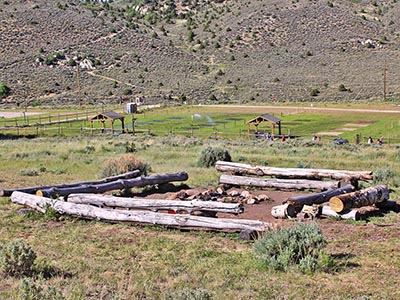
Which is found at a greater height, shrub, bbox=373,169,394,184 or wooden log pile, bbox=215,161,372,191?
wooden log pile, bbox=215,161,372,191

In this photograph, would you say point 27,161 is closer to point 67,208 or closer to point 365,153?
point 67,208

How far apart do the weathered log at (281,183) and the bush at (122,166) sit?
13.0ft

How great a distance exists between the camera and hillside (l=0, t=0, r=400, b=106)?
9238 cm

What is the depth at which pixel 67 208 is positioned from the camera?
1608 cm

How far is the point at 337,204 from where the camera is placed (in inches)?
617

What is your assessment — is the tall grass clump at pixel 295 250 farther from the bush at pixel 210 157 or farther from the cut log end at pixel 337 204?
the bush at pixel 210 157

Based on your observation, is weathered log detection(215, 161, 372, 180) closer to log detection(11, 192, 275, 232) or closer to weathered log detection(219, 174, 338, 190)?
weathered log detection(219, 174, 338, 190)

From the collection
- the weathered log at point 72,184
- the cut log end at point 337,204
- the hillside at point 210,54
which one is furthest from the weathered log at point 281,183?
the hillside at point 210,54

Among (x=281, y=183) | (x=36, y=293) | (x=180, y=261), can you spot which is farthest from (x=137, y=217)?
(x=281, y=183)

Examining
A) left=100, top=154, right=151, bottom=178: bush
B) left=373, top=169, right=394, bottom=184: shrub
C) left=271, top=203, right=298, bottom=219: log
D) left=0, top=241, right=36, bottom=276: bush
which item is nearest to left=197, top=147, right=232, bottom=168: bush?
left=100, top=154, right=151, bottom=178: bush

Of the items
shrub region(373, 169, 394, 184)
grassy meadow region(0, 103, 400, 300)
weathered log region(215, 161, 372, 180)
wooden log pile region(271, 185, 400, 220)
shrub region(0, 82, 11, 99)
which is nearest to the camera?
grassy meadow region(0, 103, 400, 300)

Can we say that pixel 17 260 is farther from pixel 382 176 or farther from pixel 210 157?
pixel 210 157

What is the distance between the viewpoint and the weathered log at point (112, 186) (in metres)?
18.2

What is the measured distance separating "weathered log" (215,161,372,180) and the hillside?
60103mm
